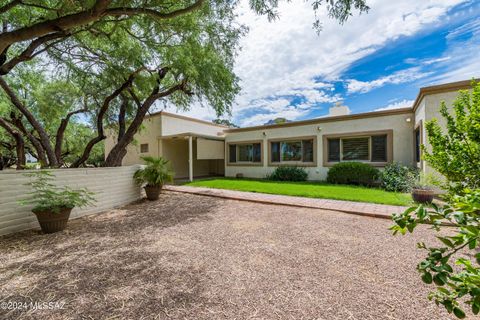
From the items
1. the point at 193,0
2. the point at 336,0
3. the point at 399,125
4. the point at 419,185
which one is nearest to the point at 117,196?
the point at 193,0

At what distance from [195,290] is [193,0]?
5.43m

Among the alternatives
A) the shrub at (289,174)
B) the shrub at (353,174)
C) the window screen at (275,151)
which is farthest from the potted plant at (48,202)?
the window screen at (275,151)

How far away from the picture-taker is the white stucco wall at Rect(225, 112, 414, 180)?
946 centimetres

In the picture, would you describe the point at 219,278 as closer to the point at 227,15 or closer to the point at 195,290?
the point at 195,290

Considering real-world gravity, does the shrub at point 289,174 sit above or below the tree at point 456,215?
below

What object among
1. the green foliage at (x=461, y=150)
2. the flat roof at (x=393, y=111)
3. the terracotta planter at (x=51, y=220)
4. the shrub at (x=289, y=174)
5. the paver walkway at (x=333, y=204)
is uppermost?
the flat roof at (x=393, y=111)

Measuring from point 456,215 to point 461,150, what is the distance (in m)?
2.01

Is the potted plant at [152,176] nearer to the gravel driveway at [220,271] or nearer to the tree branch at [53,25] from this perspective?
the gravel driveway at [220,271]

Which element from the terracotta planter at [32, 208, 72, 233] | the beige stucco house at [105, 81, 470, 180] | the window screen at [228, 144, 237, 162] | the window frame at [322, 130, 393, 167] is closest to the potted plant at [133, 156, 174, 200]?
the terracotta planter at [32, 208, 72, 233]

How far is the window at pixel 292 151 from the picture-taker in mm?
12086

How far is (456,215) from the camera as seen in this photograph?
102cm

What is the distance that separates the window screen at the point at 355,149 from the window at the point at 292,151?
1.66m

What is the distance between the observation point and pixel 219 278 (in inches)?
109

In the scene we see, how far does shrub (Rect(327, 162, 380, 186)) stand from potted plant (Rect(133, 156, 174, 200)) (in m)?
7.73
